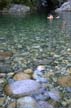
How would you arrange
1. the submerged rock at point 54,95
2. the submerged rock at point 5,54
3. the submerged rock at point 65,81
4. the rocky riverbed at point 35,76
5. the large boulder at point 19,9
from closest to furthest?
the rocky riverbed at point 35,76, the submerged rock at point 54,95, the submerged rock at point 65,81, the submerged rock at point 5,54, the large boulder at point 19,9

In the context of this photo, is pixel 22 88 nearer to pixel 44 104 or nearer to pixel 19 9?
pixel 44 104

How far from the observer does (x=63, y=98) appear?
3729mm

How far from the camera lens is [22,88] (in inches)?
155

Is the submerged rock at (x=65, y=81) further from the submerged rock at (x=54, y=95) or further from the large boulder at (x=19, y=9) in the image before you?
the large boulder at (x=19, y=9)

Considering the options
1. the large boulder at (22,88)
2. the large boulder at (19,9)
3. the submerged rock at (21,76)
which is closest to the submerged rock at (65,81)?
the large boulder at (22,88)

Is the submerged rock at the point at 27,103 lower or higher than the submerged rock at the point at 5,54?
higher

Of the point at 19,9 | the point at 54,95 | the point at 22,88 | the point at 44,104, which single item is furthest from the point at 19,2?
the point at 44,104

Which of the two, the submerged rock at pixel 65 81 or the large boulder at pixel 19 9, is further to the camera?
the large boulder at pixel 19 9

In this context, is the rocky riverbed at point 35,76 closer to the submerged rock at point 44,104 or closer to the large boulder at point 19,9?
the submerged rock at point 44,104

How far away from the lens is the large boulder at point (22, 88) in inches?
149

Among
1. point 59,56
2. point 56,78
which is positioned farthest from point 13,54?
point 56,78

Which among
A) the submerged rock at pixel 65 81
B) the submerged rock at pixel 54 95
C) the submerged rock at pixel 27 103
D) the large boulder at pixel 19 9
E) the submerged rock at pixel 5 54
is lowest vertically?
the large boulder at pixel 19 9

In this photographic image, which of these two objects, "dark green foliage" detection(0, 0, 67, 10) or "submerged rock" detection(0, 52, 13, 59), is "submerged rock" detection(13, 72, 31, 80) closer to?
"submerged rock" detection(0, 52, 13, 59)

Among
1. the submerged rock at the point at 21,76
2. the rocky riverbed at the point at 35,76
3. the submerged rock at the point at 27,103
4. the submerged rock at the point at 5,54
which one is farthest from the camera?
the submerged rock at the point at 5,54
